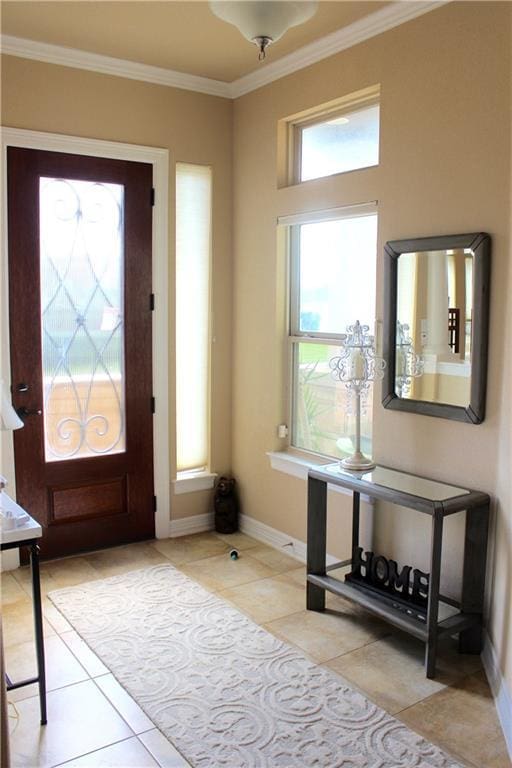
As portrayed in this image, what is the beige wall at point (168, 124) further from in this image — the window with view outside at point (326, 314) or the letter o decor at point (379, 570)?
the letter o decor at point (379, 570)

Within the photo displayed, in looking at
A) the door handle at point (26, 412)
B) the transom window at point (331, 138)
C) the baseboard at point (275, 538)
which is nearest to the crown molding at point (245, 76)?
the transom window at point (331, 138)

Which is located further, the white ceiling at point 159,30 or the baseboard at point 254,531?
the baseboard at point 254,531

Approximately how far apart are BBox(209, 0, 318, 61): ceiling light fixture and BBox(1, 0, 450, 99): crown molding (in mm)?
1020

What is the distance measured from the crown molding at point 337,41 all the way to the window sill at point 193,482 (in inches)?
97.0

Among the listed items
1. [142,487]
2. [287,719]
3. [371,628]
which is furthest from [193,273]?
[287,719]

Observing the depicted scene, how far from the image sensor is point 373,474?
3.19 metres

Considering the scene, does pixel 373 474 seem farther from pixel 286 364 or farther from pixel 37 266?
pixel 37 266

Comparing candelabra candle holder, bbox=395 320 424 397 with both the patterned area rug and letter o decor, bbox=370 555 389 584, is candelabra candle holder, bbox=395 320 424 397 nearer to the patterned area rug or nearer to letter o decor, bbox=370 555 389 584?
letter o decor, bbox=370 555 389 584

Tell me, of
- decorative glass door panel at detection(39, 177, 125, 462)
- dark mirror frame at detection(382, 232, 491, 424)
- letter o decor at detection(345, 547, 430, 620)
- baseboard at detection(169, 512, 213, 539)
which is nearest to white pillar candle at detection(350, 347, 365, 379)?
dark mirror frame at detection(382, 232, 491, 424)

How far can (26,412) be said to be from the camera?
3.83 metres

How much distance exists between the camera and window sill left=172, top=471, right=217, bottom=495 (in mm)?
4441

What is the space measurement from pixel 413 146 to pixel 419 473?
5.00ft

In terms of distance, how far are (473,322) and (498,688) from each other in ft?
4.76

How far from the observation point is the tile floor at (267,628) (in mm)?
2355
